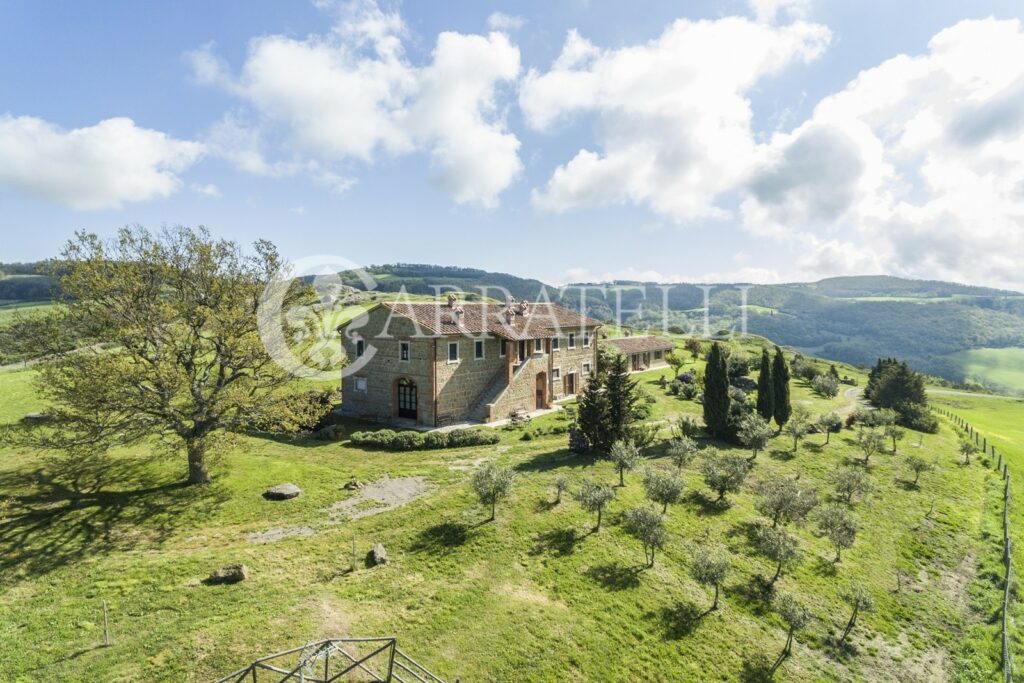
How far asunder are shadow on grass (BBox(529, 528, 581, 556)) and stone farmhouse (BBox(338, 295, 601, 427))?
17.7 metres

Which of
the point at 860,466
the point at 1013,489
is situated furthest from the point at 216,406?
the point at 1013,489

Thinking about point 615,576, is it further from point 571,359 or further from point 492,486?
point 571,359

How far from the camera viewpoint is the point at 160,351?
2334 centimetres

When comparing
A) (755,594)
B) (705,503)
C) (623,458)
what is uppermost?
(623,458)

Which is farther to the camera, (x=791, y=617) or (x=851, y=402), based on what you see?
(x=851, y=402)

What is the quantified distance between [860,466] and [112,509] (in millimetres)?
47500

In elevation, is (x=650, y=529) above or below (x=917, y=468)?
above

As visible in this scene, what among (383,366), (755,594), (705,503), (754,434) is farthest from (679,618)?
(383,366)

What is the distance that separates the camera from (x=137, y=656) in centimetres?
1311

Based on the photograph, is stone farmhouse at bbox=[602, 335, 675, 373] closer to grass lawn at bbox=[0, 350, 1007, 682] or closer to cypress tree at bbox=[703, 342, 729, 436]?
cypress tree at bbox=[703, 342, 729, 436]

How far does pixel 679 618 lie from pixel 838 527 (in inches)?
406

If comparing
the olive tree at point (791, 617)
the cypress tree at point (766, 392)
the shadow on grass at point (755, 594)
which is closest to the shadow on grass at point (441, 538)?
the shadow on grass at point (755, 594)

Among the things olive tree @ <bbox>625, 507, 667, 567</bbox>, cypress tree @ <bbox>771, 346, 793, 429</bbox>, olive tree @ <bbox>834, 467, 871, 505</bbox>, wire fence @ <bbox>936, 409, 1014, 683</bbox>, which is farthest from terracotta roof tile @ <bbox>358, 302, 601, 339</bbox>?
wire fence @ <bbox>936, 409, 1014, 683</bbox>

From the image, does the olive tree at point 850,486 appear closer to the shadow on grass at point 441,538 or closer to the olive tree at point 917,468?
the olive tree at point 917,468
